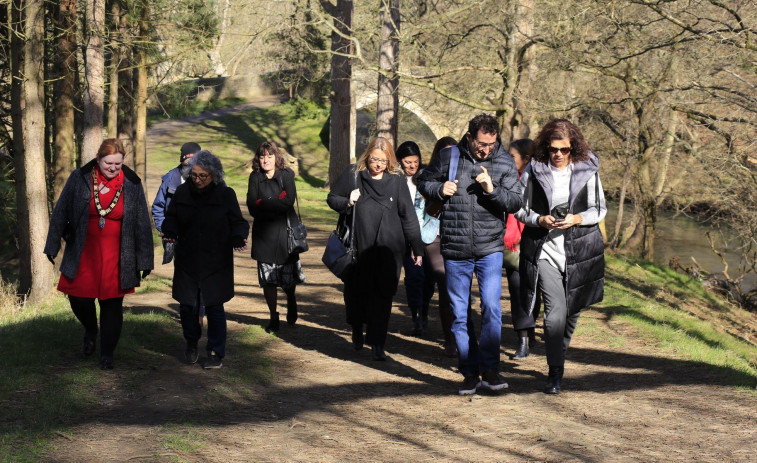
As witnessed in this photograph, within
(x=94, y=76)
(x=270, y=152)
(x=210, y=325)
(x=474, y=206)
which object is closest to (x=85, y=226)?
(x=210, y=325)

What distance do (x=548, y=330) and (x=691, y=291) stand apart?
37.4ft

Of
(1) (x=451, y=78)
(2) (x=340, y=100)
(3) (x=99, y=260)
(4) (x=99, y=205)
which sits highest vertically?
(1) (x=451, y=78)

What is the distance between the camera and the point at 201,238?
6254 millimetres

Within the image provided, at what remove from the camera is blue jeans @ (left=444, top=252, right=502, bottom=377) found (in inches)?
231

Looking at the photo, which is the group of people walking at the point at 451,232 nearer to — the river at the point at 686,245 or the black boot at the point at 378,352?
the black boot at the point at 378,352

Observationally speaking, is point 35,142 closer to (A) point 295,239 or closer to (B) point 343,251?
(A) point 295,239

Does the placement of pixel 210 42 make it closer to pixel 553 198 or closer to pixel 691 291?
pixel 553 198

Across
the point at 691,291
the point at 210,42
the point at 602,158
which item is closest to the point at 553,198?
the point at 210,42

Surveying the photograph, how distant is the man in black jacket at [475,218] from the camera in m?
5.76

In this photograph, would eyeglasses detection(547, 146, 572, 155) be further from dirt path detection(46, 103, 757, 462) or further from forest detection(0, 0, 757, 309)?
forest detection(0, 0, 757, 309)

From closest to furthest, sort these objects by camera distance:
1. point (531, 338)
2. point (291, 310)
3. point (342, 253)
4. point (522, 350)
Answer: point (342, 253)
point (522, 350)
point (531, 338)
point (291, 310)

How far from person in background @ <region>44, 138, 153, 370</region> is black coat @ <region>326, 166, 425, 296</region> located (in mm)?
1539

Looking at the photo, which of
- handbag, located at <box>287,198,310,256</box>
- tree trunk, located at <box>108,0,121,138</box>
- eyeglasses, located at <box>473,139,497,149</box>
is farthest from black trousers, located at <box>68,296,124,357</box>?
tree trunk, located at <box>108,0,121,138</box>

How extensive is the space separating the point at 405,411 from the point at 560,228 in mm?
1600
